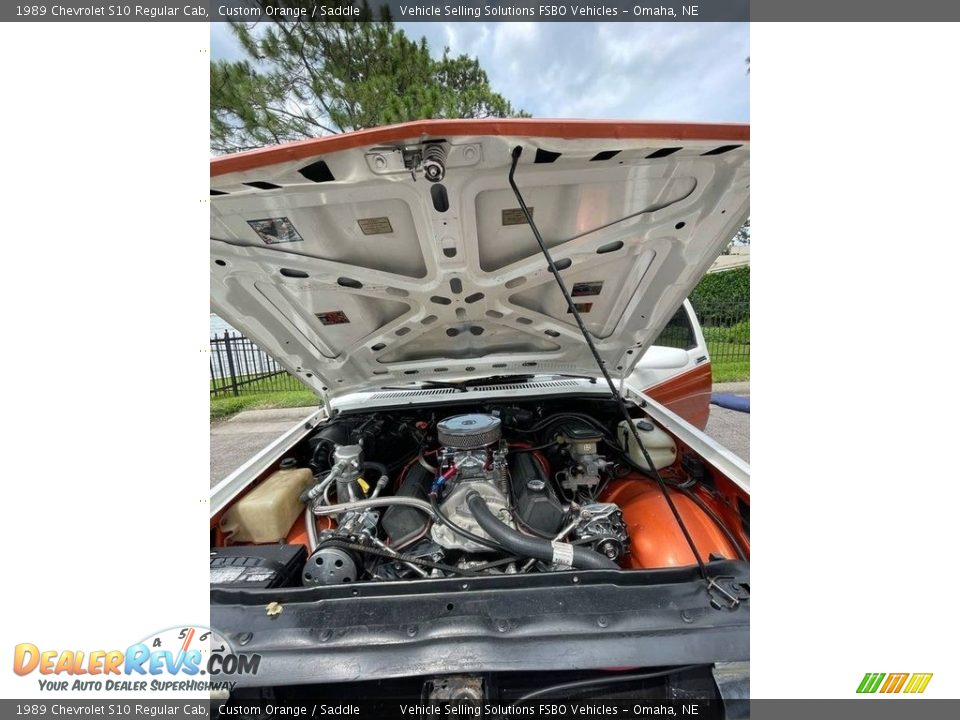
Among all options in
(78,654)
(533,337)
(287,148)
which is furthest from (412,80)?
(78,654)

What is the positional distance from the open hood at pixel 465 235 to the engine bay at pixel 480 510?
21.0 inches

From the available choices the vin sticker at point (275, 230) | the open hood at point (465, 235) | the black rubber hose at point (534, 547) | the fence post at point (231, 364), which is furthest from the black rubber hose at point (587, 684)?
the fence post at point (231, 364)

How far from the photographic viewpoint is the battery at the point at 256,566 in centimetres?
129

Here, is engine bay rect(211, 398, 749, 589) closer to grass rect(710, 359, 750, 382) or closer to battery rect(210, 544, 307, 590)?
battery rect(210, 544, 307, 590)

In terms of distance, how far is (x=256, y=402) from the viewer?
7.89 m

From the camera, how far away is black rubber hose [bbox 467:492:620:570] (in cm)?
133

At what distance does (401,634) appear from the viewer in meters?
1.08

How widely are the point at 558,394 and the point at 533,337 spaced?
41 cm

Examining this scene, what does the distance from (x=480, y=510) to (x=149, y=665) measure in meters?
1.04

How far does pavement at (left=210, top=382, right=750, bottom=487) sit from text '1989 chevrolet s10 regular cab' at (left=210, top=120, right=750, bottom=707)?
302cm

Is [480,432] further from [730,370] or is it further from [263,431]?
[730,370]
